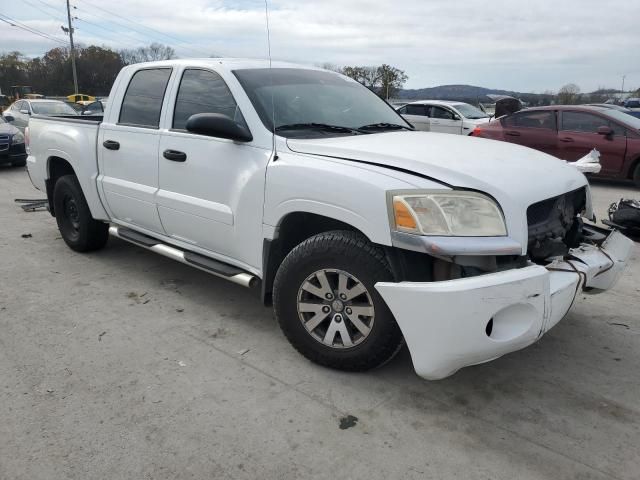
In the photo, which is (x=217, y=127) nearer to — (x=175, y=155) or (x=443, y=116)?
(x=175, y=155)

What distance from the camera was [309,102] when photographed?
3.76 metres

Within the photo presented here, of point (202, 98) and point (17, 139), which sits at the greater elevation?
point (202, 98)

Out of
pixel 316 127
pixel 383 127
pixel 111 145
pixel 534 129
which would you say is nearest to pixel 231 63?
pixel 316 127

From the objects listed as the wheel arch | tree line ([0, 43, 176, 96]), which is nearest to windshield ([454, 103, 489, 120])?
the wheel arch

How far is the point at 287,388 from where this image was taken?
300 cm

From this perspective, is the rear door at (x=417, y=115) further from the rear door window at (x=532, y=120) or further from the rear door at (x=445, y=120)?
the rear door window at (x=532, y=120)

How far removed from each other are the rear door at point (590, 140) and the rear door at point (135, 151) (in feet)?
26.1

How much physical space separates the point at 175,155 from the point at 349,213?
1.64 metres

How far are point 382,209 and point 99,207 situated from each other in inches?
126

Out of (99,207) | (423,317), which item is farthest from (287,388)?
(99,207)

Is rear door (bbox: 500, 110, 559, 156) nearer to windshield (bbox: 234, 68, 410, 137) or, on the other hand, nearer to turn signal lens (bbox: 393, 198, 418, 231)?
windshield (bbox: 234, 68, 410, 137)

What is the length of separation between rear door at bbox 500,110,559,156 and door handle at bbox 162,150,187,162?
8163 millimetres

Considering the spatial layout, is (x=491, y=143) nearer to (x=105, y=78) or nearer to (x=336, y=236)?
(x=336, y=236)

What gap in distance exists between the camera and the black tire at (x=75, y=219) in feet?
Result: 16.9
